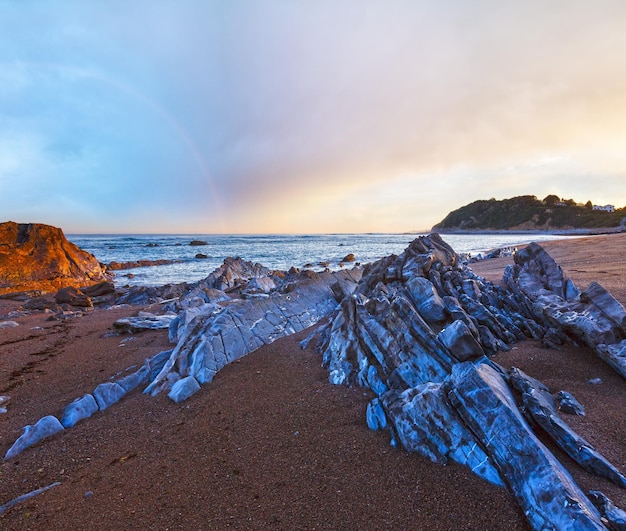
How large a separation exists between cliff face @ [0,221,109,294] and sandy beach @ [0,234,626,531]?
24303 mm

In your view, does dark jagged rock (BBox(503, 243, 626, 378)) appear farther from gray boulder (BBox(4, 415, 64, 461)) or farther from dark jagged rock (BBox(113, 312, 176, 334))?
dark jagged rock (BBox(113, 312, 176, 334))

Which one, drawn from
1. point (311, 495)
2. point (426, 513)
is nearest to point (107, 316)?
point (311, 495)

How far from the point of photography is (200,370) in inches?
295

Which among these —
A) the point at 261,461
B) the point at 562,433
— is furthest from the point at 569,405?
the point at 261,461

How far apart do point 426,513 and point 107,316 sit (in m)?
16.5

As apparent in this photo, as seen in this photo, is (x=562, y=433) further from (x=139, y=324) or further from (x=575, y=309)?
(x=139, y=324)

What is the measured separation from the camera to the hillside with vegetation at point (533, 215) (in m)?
90.9

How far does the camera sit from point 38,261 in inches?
1104

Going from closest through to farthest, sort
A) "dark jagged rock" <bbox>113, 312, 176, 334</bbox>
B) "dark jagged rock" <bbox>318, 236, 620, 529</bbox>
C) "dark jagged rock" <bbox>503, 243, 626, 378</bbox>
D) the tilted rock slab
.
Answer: "dark jagged rock" <bbox>318, 236, 620, 529</bbox>, "dark jagged rock" <bbox>503, 243, 626, 378</bbox>, the tilted rock slab, "dark jagged rock" <bbox>113, 312, 176, 334</bbox>

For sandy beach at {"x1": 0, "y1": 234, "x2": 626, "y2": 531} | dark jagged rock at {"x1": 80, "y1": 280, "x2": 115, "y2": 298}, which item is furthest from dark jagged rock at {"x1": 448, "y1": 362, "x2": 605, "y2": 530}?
dark jagged rock at {"x1": 80, "y1": 280, "x2": 115, "y2": 298}

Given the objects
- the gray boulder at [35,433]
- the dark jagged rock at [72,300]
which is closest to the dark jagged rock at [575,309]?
the gray boulder at [35,433]

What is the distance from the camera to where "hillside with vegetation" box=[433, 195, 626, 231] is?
90.9 meters

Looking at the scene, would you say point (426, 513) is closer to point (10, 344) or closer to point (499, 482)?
point (499, 482)

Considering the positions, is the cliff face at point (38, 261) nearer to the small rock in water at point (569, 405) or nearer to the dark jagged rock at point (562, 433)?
the dark jagged rock at point (562, 433)
